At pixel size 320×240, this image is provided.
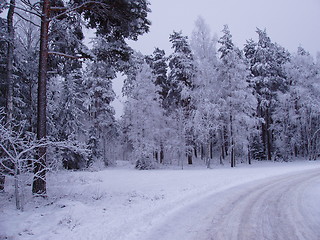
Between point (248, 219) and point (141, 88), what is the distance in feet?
71.7

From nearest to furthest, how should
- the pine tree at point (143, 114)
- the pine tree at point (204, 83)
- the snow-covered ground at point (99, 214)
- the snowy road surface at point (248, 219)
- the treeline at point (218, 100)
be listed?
the snowy road surface at point (248, 219)
the snow-covered ground at point (99, 214)
the pine tree at point (204, 83)
the treeline at point (218, 100)
the pine tree at point (143, 114)

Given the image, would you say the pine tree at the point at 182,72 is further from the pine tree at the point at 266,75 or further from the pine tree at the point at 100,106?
the pine tree at the point at 266,75

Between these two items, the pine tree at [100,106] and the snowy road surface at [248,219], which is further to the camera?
the pine tree at [100,106]

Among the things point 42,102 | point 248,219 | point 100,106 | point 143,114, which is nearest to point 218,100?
point 143,114

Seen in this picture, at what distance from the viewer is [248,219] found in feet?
22.9

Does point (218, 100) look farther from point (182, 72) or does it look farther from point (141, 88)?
point (141, 88)

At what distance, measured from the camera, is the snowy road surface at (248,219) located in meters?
5.78

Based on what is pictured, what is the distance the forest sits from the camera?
32.8 feet

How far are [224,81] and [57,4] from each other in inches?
802

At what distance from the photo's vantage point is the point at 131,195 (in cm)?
1073

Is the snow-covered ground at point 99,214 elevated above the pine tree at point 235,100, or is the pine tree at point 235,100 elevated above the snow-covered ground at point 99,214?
the pine tree at point 235,100

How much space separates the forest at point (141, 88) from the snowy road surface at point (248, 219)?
166 inches

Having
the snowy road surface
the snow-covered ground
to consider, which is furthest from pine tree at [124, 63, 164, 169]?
the snowy road surface

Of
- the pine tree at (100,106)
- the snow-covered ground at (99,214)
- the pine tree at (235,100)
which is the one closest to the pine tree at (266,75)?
the pine tree at (235,100)
